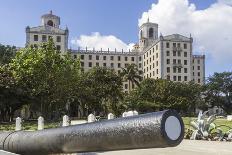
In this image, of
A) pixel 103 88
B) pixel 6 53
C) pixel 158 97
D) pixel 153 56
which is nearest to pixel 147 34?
pixel 153 56

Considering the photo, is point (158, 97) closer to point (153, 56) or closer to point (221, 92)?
point (221, 92)

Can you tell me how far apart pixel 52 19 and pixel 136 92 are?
154ft

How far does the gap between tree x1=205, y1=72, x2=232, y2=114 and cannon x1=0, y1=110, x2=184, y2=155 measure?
103392mm

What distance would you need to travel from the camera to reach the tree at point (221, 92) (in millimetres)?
107938

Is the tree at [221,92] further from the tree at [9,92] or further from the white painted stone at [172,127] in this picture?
the white painted stone at [172,127]

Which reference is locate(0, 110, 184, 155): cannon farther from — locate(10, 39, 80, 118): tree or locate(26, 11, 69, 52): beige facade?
locate(26, 11, 69, 52): beige facade

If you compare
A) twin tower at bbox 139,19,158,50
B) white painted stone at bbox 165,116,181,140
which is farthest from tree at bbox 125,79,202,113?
white painted stone at bbox 165,116,181,140

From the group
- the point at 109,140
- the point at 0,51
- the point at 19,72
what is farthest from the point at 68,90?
the point at 109,140

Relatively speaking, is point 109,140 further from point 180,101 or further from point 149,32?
point 149,32

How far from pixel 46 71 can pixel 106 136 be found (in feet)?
162

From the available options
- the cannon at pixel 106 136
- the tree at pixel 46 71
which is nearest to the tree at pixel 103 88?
the tree at pixel 46 71

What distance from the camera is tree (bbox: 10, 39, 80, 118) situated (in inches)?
2083

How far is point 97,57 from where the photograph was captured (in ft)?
429

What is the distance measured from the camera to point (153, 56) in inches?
5005
